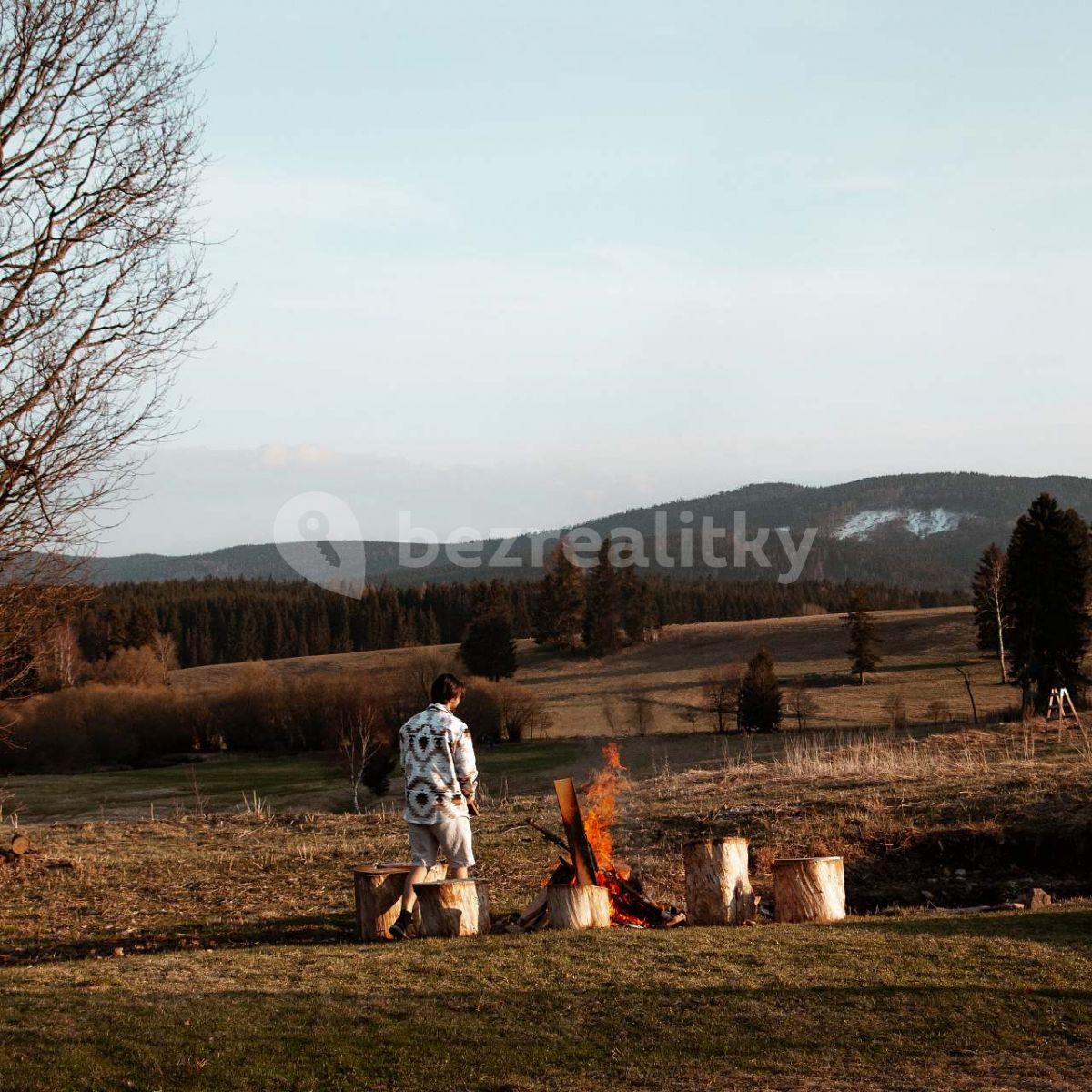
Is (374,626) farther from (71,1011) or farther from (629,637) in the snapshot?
(71,1011)

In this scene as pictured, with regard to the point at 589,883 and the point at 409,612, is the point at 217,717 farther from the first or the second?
the point at 409,612

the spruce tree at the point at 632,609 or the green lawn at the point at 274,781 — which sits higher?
the spruce tree at the point at 632,609

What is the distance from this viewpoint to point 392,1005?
6980mm

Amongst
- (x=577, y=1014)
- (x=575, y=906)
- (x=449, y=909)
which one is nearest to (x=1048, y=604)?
(x=575, y=906)

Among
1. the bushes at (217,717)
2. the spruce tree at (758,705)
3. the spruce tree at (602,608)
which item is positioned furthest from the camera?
the spruce tree at (602,608)

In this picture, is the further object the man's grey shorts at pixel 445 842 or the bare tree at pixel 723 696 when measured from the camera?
the bare tree at pixel 723 696

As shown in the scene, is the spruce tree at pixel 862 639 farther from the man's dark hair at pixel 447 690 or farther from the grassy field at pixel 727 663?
the man's dark hair at pixel 447 690

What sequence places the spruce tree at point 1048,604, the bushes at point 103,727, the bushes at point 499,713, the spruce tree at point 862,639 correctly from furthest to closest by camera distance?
1. the spruce tree at point 862,639
2. the bushes at point 103,727
3. the bushes at point 499,713
4. the spruce tree at point 1048,604

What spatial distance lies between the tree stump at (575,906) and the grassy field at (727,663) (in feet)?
138

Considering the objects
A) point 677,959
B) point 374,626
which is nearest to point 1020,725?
point 677,959

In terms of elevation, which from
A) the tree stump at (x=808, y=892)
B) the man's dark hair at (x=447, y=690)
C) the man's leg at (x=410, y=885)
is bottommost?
the tree stump at (x=808, y=892)

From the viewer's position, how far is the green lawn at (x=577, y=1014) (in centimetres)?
590

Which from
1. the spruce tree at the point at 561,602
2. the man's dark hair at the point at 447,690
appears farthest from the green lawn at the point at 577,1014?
the spruce tree at the point at 561,602

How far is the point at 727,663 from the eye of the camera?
72.3 meters
